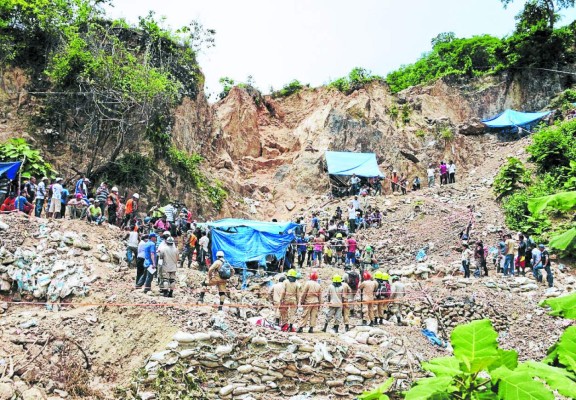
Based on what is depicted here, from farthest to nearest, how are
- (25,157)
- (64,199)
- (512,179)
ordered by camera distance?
(512,179)
(25,157)
(64,199)

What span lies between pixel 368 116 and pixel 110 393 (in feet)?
74.5

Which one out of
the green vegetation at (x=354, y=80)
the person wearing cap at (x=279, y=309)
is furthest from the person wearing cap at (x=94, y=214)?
the green vegetation at (x=354, y=80)

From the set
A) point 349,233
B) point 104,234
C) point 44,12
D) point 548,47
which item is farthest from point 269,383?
point 548,47

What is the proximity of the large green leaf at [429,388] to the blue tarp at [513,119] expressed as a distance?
94.6 ft

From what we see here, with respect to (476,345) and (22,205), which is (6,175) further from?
(476,345)

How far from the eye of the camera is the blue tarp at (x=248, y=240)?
14.6 m

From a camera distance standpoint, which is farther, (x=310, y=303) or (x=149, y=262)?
(x=149, y=262)

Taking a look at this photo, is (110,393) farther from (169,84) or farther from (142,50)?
(142,50)

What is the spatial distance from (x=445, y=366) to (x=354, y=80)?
3059cm

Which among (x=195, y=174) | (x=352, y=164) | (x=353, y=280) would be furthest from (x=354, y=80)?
(x=353, y=280)

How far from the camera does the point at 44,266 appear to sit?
11414mm

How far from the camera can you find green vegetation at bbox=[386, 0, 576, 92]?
29656 mm

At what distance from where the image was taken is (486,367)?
1.67 metres

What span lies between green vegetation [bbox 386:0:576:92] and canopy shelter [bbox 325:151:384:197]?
10948mm
